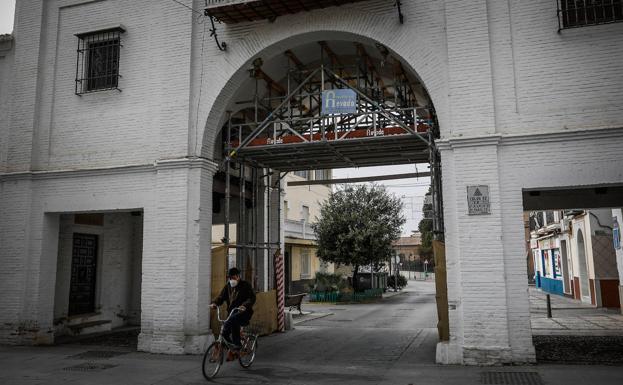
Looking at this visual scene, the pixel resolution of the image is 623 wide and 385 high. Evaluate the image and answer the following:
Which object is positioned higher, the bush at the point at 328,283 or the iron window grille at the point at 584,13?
the iron window grille at the point at 584,13

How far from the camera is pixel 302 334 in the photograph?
13.8 metres

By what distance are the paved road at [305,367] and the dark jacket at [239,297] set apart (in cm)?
115

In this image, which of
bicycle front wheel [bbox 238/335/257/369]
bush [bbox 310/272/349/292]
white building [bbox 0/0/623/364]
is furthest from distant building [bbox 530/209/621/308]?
bicycle front wheel [bbox 238/335/257/369]

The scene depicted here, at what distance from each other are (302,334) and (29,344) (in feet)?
21.7

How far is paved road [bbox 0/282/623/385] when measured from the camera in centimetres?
811

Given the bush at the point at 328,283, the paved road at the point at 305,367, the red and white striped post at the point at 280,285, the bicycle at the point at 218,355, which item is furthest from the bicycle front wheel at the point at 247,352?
the bush at the point at 328,283

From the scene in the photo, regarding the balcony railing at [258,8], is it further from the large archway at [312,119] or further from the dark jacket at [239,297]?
the dark jacket at [239,297]

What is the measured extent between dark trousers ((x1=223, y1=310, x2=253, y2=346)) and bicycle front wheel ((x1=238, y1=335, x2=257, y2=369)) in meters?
0.34

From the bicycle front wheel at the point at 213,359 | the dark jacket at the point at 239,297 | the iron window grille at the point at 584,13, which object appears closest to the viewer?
the bicycle front wheel at the point at 213,359

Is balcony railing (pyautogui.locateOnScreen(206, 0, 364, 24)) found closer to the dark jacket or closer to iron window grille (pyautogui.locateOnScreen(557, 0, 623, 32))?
iron window grille (pyautogui.locateOnScreen(557, 0, 623, 32))

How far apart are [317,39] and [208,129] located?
317 cm

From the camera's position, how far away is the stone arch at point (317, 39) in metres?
10.0

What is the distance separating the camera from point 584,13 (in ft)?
30.9

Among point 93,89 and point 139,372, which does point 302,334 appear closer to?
point 139,372
